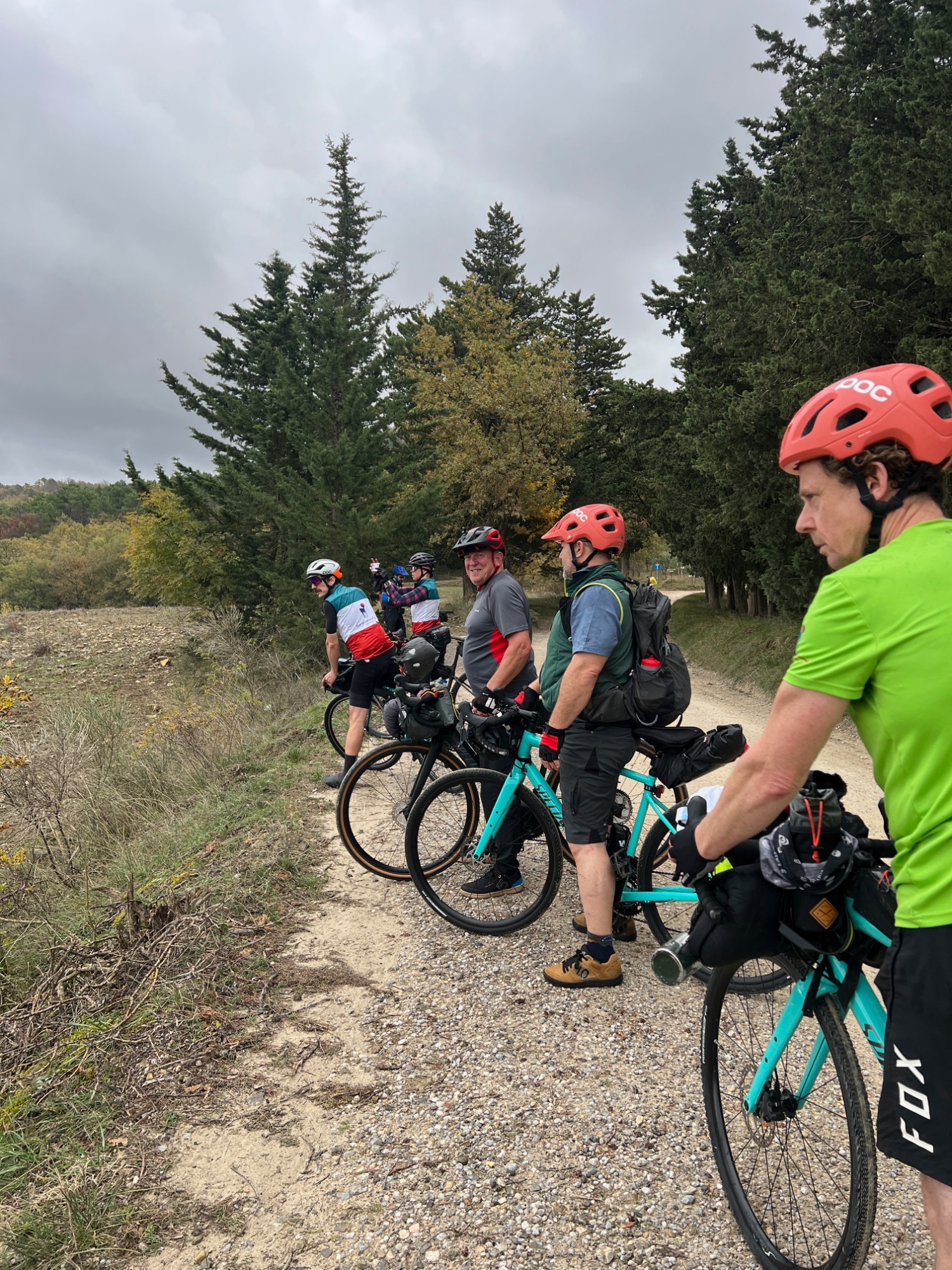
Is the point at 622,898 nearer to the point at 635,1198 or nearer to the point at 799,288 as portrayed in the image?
the point at 635,1198

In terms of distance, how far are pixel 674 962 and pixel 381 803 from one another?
10.6 ft

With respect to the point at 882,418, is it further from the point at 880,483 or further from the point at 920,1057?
the point at 920,1057

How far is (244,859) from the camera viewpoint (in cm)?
507

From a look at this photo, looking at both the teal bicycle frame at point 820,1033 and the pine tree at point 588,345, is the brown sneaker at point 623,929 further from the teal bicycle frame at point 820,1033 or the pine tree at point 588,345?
the pine tree at point 588,345

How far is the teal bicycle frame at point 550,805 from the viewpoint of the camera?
350cm

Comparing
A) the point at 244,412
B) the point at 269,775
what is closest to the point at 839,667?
the point at 269,775

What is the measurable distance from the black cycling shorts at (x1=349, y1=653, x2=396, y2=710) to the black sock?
3460 millimetres

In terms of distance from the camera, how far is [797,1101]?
6.64 ft

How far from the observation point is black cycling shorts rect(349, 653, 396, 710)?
644 cm

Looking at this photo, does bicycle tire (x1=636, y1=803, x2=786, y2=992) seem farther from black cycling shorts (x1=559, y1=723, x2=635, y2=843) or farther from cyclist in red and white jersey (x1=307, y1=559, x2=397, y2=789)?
cyclist in red and white jersey (x1=307, y1=559, x2=397, y2=789)

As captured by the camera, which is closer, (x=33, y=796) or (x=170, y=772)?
(x=33, y=796)

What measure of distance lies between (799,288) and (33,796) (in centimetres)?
1183

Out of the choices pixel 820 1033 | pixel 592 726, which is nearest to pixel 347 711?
pixel 592 726

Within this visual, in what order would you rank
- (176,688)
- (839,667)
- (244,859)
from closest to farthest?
(839,667) < (244,859) < (176,688)
